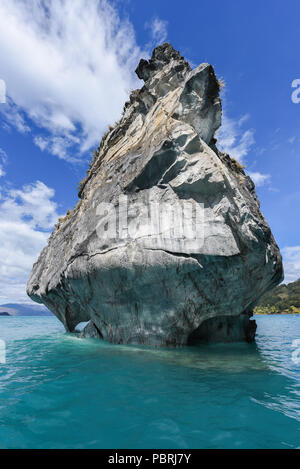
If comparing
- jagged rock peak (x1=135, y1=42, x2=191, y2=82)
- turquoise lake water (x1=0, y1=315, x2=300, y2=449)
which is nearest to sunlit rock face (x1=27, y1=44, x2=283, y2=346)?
jagged rock peak (x1=135, y1=42, x2=191, y2=82)

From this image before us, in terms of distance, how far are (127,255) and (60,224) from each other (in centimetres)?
1149

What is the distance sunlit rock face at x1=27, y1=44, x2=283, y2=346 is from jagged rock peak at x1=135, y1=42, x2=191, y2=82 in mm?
1288

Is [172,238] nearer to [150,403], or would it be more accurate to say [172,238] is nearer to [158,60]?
[150,403]

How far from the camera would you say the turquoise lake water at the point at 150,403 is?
11.9 ft

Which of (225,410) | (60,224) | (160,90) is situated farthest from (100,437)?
(60,224)

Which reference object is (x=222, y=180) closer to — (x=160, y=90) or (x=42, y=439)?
(x=160, y=90)

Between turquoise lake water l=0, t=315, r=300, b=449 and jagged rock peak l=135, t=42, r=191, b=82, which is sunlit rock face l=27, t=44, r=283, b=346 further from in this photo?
turquoise lake water l=0, t=315, r=300, b=449

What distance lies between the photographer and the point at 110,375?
6746mm

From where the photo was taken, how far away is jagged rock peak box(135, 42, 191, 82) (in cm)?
1399

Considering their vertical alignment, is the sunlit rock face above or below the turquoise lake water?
above

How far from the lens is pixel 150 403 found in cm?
485

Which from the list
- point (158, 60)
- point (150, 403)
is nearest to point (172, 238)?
point (150, 403)

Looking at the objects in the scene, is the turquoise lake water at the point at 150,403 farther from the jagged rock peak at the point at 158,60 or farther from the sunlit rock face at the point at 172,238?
the jagged rock peak at the point at 158,60
